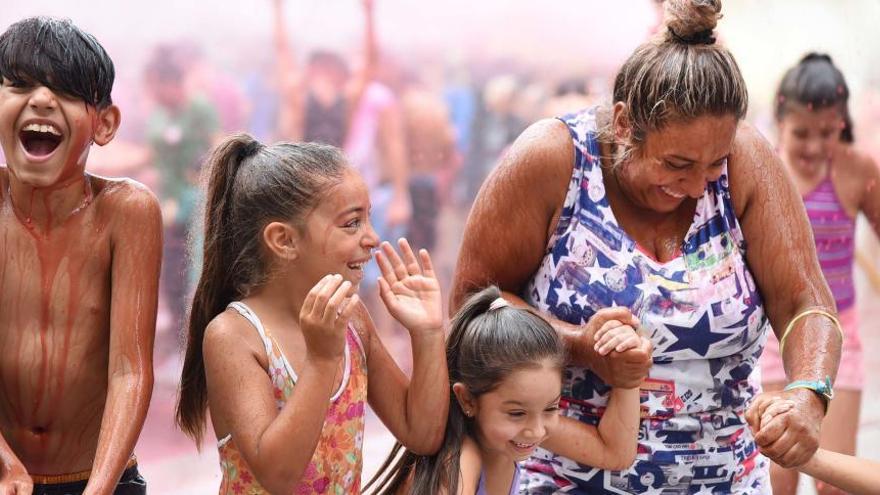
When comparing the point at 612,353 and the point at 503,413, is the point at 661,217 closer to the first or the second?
the point at 612,353

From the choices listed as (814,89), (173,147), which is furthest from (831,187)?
(173,147)

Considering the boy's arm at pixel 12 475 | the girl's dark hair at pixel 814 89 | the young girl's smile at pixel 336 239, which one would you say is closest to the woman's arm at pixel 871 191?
the girl's dark hair at pixel 814 89

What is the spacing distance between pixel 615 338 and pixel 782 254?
44 centimetres

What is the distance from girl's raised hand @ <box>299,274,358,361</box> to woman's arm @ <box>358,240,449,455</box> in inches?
7.9

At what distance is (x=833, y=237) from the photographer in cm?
438

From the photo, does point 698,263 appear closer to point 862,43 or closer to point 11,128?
point 11,128

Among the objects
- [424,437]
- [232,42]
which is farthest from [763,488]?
[232,42]

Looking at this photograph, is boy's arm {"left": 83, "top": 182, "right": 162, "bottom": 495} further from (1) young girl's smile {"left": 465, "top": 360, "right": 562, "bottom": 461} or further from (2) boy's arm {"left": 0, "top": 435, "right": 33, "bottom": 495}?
(1) young girl's smile {"left": 465, "top": 360, "right": 562, "bottom": 461}

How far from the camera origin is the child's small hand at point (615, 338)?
2.35 m

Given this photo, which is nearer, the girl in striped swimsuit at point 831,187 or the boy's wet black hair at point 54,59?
the boy's wet black hair at point 54,59

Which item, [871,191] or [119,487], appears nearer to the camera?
[119,487]

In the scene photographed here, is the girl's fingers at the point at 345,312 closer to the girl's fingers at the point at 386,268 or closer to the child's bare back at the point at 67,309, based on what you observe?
the girl's fingers at the point at 386,268

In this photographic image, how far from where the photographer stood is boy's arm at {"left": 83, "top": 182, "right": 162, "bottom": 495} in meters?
2.24

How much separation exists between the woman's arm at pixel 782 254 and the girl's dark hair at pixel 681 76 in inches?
5.9
